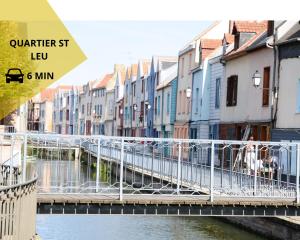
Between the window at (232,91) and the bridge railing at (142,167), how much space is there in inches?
622

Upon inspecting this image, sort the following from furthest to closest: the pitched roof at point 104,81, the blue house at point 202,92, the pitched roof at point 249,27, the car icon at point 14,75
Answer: the pitched roof at point 104,81, the blue house at point 202,92, the pitched roof at point 249,27, the car icon at point 14,75

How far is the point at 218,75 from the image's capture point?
130ft

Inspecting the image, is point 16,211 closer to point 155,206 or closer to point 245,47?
point 155,206

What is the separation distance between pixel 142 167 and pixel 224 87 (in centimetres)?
2004

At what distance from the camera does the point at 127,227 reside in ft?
76.8

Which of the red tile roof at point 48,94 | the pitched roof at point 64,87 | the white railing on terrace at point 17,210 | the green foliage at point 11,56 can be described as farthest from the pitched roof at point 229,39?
the red tile roof at point 48,94

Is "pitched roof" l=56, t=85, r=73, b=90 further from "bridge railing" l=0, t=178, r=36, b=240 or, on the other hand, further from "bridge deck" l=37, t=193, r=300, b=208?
"bridge railing" l=0, t=178, r=36, b=240

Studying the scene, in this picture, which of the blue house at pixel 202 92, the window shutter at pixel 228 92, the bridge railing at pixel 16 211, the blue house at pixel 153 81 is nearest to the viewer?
the bridge railing at pixel 16 211

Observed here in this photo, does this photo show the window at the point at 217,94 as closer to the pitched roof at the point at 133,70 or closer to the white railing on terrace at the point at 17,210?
the white railing on terrace at the point at 17,210

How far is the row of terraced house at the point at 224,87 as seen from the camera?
29.1 metres

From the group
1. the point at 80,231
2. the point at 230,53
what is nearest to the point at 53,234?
the point at 80,231

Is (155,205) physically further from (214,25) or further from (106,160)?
(214,25)

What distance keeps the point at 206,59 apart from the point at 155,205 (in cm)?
2759

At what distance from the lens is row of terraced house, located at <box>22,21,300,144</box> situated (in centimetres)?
2906
